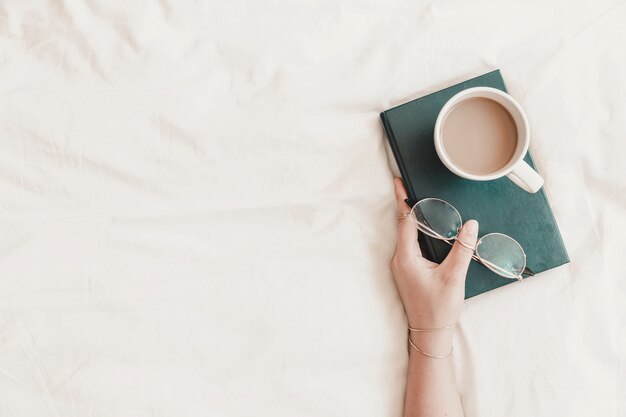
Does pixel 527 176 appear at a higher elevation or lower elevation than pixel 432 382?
higher

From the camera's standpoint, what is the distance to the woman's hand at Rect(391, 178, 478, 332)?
609 millimetres

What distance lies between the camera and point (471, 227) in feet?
2.03

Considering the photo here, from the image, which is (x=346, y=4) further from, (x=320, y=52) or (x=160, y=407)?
(x=160, y=407)

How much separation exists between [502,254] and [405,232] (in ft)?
0.41

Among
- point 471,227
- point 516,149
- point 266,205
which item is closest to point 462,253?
point 471,227

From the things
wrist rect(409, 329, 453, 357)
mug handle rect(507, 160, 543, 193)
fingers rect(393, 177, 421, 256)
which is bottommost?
wrist rect(409, 329, 453, 357)

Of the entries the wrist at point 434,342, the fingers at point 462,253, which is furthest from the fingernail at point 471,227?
the wrist at point 434,342

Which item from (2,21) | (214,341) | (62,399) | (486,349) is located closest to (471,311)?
(486,349)

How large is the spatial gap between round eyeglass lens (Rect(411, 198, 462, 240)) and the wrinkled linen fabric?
4cm

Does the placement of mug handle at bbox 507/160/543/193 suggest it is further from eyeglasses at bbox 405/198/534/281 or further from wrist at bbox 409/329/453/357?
wrist at bbox 409/329/453/357

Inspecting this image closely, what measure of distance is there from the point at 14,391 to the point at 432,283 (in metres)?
0.50

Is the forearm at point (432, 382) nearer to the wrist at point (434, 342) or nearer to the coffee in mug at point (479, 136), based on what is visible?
the wrist at point (434, 342)

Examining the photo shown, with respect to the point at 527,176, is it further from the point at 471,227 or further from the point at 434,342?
the point at 434,342

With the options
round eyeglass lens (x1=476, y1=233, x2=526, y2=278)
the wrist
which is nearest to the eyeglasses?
round eyeglass lens (x1=476, y1=233, x2=526, y2=278)
